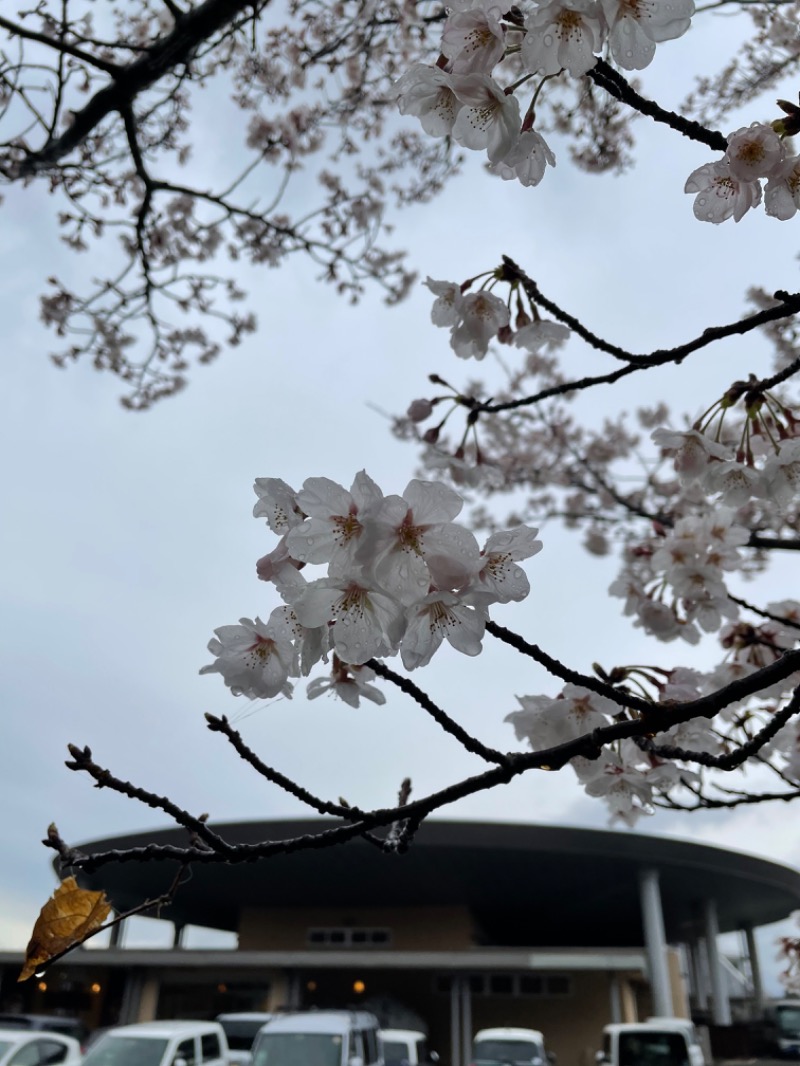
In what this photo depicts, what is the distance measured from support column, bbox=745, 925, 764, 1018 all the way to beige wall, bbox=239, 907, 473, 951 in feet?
24.6

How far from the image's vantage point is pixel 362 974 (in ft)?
55.1

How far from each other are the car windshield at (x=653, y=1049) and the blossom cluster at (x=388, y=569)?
10.8 meters

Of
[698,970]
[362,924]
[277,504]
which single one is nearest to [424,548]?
[277,504]

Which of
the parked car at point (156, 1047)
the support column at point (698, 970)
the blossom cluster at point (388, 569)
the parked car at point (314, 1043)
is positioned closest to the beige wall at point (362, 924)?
the parked car at point (156, 1047)

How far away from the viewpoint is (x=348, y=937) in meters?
17.0

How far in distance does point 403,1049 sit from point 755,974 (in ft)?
44.3

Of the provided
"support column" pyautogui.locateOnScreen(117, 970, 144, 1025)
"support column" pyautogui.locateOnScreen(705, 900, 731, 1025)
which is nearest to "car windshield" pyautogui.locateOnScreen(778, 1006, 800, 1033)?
"support column" pyautogui.locateOnScreen(705, 900, 731, 1025)

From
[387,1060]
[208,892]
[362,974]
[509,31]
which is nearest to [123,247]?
[509,31]

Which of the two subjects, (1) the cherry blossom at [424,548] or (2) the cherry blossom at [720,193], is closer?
(1) the cherry blossom at [424,548]

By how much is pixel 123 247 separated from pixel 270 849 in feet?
17.5

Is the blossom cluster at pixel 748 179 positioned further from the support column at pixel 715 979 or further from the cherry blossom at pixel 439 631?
the support column at pixel 715 979

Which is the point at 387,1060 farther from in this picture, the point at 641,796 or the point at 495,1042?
the point at 641,796

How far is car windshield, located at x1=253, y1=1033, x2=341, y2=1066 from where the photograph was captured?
684 centimetres

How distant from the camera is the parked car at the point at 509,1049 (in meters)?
9.98
